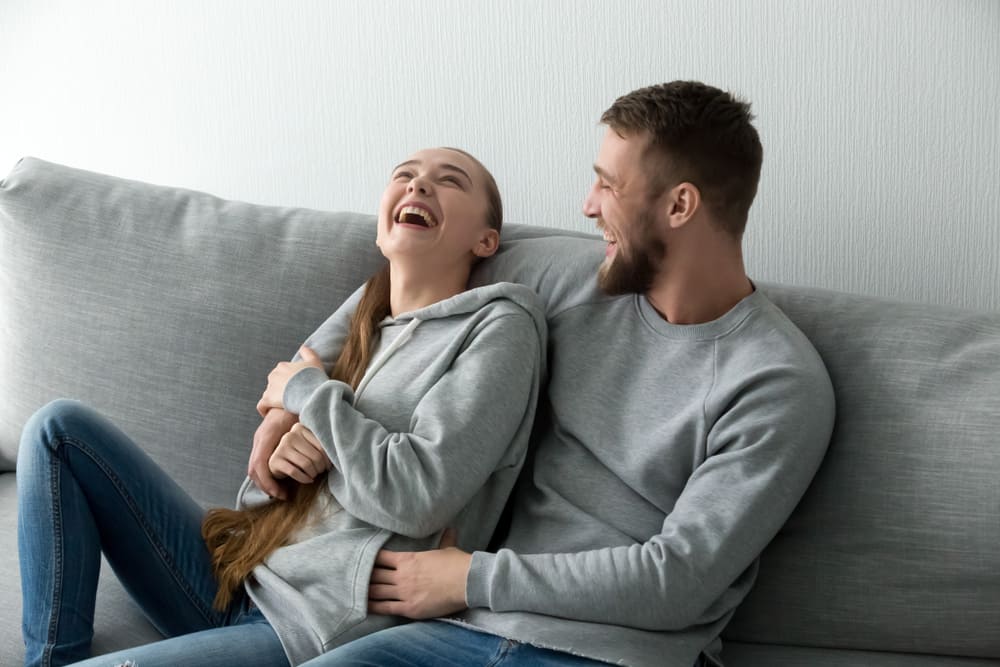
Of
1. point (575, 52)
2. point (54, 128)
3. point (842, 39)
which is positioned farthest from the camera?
point (54, 128)

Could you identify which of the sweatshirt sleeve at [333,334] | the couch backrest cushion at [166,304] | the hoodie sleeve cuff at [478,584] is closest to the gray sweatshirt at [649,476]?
the hoodie sleeve cuff at [478,584]

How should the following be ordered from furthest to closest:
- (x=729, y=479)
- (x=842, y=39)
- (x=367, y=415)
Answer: (x=842, y=39), (x=367, y=415), (x=729, y=479)

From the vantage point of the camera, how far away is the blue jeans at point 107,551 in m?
1.46

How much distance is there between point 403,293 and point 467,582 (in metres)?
0.51

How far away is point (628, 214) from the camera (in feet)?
5.15

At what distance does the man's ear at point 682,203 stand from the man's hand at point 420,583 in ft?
1.80

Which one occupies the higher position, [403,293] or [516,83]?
[516,83]

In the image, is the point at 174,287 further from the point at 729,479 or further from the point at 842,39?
the point at 842,39

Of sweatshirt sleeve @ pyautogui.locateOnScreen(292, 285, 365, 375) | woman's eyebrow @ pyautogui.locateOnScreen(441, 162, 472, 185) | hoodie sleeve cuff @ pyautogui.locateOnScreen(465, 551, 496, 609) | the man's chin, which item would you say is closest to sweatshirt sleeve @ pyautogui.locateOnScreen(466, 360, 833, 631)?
hoodie sleeve cuff @ pyautogui.locateOnScreen(465, 551, 496, 609)

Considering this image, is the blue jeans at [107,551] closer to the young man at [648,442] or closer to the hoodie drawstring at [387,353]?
the young man at [648,442]

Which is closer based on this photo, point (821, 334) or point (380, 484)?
point (380, 484)

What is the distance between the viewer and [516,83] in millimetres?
2064

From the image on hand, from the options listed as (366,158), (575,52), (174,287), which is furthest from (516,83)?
(174,287)

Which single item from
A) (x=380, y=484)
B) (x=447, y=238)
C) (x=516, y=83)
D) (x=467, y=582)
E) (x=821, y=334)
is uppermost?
(x=516, y=83)
